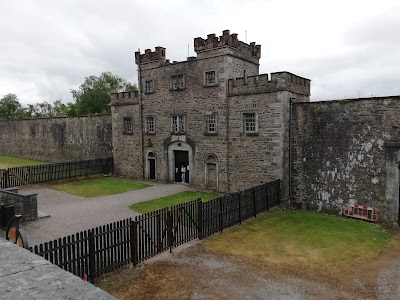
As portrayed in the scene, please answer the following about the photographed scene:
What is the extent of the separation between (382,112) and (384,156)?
2131 millimetres

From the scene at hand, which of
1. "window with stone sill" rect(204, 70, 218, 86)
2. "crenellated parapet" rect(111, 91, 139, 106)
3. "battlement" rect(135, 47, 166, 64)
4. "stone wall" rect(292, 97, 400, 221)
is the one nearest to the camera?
"stone wall" rect(292, 97, 400, 221)

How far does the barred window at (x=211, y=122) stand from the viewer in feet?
72.7

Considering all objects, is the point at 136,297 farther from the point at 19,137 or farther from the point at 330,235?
the point at 19,137

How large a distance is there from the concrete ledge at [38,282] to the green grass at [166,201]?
563 inches

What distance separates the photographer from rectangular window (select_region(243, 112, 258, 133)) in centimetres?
2012

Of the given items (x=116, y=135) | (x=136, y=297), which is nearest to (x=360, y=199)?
(x=136, y=297)

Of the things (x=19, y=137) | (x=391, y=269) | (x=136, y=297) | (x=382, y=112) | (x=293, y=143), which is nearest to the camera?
(x=136, y=297)

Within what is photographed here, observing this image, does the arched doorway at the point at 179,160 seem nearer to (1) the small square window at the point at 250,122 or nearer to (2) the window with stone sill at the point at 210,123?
(2) the window with stone sill at the point at 210,123

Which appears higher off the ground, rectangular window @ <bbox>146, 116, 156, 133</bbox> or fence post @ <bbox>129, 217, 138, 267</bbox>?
rectangular window @ <bbox>146, 116, 156, 133</bbox>

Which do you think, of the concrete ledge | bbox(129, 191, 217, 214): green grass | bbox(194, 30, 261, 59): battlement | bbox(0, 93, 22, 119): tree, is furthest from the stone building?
bbox(0, 93, 22, 119): tree

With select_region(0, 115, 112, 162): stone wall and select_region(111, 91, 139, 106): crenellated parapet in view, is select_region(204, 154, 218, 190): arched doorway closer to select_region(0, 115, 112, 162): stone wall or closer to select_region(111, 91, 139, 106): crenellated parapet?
select_region(111, 91, 139, 106): crenellated parapet

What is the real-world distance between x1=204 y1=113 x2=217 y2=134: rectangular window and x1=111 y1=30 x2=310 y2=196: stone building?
0.22 feet

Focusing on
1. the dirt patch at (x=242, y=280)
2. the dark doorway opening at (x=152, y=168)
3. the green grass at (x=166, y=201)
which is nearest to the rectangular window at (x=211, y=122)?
the green grass at (x=166, y=201)

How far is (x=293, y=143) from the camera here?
19250mm
